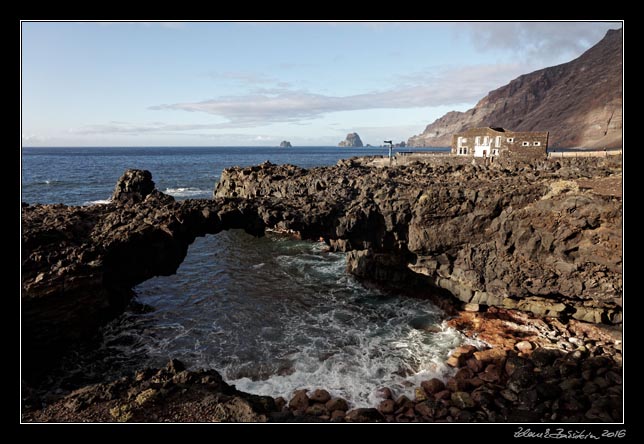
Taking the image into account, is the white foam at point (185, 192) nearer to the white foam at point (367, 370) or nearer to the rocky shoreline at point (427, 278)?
the rocky shoreline at point (427, 278)

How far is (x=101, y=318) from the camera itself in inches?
819

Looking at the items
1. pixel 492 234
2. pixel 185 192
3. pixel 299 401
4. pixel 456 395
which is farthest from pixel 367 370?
pixel 185 192

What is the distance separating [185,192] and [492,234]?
6402 cm

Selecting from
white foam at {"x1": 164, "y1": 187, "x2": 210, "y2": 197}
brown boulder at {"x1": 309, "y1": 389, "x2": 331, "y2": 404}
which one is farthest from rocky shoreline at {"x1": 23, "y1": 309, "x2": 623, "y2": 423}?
white foam at {"x1": 164, "y1": 187, "x2": 210, "y2": 197}

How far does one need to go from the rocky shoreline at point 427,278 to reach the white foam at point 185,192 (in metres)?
47.2

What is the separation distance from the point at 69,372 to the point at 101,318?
301 centimetres

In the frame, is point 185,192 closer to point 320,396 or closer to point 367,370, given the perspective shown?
point 367,370

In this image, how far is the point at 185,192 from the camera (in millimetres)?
75250

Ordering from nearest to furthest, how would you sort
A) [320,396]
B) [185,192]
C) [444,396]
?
[444,396]
[320,396]
[185,192]

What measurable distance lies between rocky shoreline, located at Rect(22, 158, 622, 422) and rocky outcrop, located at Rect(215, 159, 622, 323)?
0.08m

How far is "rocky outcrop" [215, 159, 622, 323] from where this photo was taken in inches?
843

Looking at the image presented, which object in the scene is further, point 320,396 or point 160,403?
point 320,396

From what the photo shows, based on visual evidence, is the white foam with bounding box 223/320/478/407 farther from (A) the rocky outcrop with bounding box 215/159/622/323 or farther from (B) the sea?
(A) the rocky outcrop with bounding box 215/159/622/323

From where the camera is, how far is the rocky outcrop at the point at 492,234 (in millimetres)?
21406
